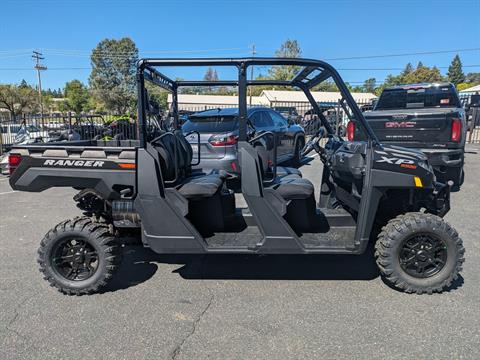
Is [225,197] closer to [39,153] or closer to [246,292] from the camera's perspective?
[246,292]

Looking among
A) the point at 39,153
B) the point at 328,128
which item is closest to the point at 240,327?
the point at 39,153

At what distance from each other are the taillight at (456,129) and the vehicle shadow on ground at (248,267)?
3.80 m

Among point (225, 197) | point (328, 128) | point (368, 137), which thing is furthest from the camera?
point (328, 128)

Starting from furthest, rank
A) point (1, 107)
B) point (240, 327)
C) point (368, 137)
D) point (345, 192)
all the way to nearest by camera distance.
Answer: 1. point (1, 107)
2. point (345, 192)
3. point (368, 137)
4. point (240, 327)

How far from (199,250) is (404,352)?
1737 millimetres

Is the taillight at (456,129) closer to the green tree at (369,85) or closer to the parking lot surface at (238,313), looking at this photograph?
the parking lot surface at (238,313)

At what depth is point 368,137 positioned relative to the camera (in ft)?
10.3

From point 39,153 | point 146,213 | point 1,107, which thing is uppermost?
point 1,107

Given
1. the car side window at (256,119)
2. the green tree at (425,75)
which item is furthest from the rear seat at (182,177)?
the green tree at (425,75)

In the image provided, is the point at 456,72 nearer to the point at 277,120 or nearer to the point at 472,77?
the point at 472,77

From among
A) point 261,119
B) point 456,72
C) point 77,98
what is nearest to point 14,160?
point 261,119

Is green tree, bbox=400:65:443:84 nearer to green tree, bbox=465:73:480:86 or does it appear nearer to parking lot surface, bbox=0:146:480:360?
green tree, bbox=465:73:480:86

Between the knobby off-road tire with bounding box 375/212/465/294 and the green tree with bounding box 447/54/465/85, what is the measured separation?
361ft

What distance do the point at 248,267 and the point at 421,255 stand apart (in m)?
1.65
